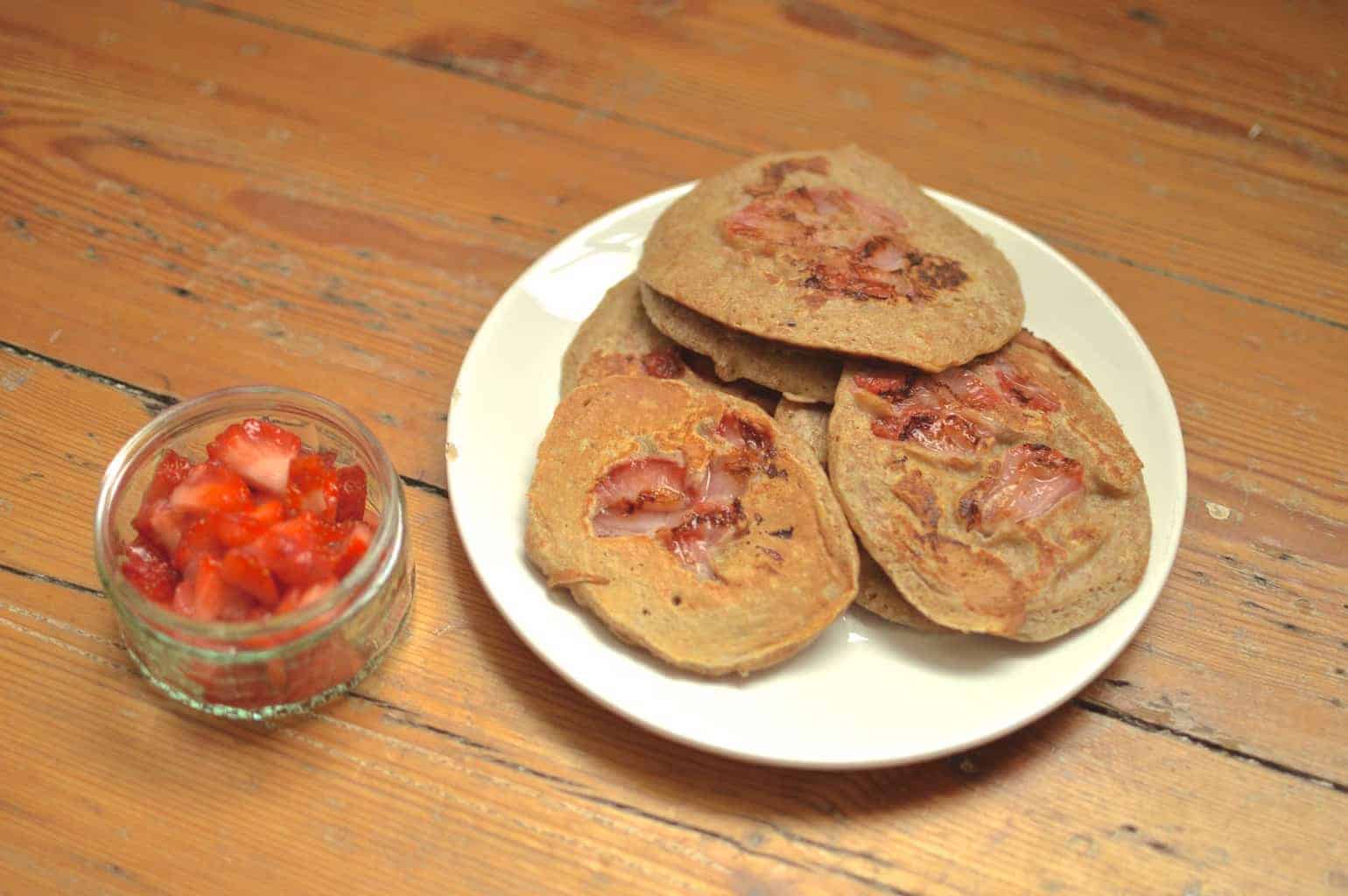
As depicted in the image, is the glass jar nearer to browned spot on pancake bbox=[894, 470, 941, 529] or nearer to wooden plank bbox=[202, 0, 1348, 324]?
browned spot on pancake bbox=[894, 470, 941, 529]

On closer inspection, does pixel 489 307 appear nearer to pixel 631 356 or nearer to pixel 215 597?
pixel 631 356

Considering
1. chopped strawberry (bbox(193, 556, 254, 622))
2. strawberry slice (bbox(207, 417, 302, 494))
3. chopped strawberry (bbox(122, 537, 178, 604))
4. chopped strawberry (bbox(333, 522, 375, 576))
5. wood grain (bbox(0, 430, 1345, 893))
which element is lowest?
wood grain (bbox(0, 430, 1345, 893))

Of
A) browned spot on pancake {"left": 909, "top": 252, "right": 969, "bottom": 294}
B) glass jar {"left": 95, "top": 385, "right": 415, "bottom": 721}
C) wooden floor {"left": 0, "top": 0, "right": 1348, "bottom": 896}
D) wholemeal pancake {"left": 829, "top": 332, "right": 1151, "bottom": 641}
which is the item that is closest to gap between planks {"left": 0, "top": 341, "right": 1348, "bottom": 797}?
wooden floor {"left": 0, "top": 0, "right": 1348, "bottom": 896}

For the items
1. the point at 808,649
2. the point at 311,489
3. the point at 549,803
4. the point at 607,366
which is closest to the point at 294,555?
the point at 311,489

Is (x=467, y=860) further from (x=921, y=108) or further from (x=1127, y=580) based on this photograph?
(x=921, y=108)

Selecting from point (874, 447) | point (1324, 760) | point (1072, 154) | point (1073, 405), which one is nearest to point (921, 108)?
point (1072, 154)
